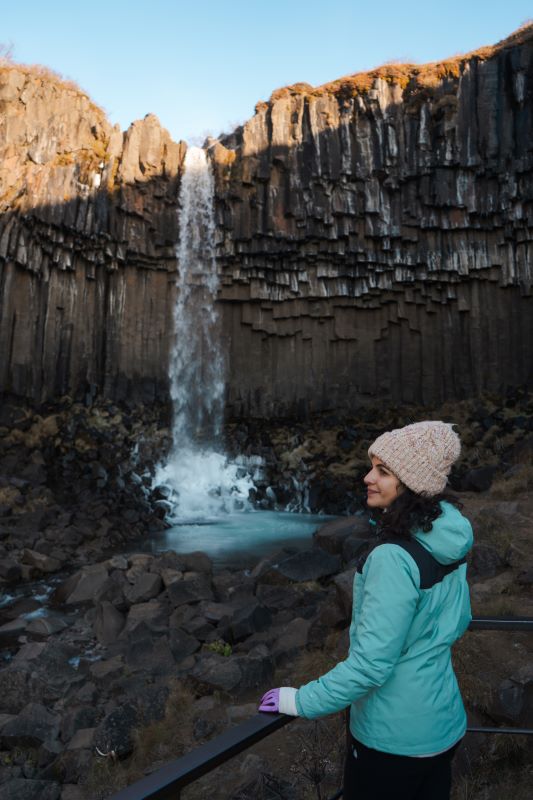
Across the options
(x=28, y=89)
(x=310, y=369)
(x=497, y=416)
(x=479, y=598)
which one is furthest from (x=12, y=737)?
(x=28, y=89)

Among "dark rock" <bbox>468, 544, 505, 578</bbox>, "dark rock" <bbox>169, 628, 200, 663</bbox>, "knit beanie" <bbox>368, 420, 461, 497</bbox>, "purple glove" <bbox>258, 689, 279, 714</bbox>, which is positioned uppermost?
"knit beanie" <bbox>368, 420, 461, 497</bbox>

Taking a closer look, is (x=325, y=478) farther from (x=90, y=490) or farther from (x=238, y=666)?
(x=238, y=666)

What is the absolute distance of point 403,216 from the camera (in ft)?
69.5

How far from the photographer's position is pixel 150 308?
22891 mm

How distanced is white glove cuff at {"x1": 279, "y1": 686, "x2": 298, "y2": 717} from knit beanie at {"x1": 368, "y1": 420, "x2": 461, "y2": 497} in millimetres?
770

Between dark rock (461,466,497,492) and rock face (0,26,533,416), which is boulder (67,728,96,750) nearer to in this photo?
dark rock (461,466,497,492)

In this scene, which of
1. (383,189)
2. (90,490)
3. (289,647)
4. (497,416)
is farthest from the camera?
(383,189)

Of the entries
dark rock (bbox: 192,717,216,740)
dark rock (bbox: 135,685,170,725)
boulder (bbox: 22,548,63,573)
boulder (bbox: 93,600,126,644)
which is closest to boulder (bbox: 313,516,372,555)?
boulder (bbox: 93,600,126,644)

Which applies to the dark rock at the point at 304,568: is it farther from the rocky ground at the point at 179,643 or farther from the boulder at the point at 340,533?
the boulder at the point at 340,533

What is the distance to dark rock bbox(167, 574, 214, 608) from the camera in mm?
8812

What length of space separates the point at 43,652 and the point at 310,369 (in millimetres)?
17905

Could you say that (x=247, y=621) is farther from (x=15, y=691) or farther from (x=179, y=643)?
(x=15, y=691)

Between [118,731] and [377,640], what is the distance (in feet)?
14.6

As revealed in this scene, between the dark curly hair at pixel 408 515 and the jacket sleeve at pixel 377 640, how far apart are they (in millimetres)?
114
